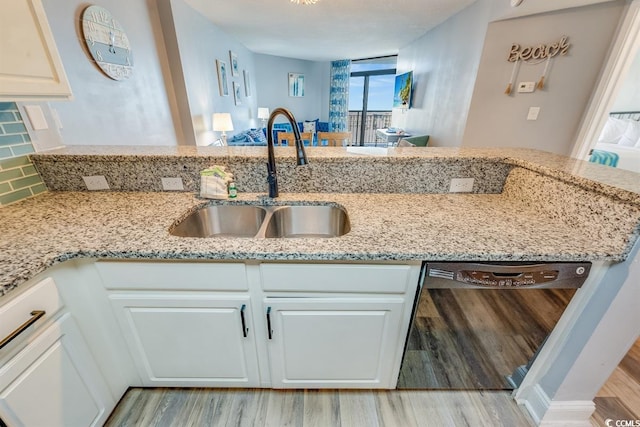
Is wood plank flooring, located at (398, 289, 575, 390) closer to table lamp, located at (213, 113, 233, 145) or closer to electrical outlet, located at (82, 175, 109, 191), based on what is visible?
electrical outlet, located at (82, 175, 109, 191)

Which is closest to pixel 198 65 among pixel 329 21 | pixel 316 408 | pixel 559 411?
pixel 329 21

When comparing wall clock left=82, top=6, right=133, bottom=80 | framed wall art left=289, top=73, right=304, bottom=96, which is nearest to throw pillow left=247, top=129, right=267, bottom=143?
framed wall art left=289, top=73, right=304, bottom=96

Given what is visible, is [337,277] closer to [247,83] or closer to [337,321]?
[337,321]

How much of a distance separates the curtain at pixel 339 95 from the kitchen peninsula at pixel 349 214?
5.74 meters

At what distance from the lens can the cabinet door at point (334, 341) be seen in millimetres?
940

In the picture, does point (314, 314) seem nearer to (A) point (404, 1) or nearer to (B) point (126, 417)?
(B) point (126, 417)

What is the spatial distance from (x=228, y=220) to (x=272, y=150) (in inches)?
16.8

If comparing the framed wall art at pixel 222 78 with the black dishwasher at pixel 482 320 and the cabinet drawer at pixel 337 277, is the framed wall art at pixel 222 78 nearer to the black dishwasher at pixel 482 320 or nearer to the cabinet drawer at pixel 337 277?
the cabinet drawer at pixel 337 277

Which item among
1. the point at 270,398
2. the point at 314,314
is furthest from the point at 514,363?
the point at 270,398

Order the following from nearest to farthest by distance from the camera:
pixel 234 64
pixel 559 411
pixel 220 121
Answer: pixel 559 411 → pixel 220 121 → pixel 234 64

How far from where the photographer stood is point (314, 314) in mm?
957

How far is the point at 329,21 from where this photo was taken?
3.46 meters

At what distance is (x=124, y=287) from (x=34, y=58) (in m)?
0.84

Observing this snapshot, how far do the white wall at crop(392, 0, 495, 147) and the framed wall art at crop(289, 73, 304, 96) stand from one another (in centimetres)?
296
